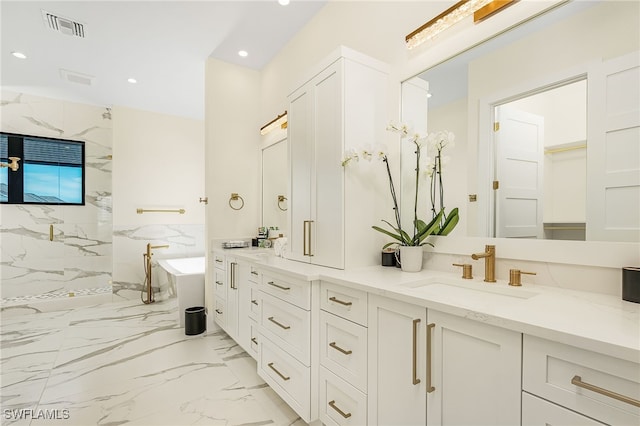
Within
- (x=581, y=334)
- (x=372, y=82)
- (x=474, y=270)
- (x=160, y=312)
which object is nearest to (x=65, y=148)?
(x=160, y=312)

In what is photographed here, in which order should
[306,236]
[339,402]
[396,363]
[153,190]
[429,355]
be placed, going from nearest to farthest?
1. [429,355]
2. [396,363]
3. [339,402]
4. [306,236]
5. [153,190]

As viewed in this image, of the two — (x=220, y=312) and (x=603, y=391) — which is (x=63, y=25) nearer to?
(x=220, y=312)

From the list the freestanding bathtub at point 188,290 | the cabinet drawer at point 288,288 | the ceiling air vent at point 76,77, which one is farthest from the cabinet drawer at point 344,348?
the ceiling air vent at point 76,77

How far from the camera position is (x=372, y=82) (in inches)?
72.4

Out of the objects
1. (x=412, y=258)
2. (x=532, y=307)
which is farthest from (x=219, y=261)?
(x=532, y=307)

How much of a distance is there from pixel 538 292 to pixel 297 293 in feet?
3.64

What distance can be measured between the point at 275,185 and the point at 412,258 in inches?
75.2

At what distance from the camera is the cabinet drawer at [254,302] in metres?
2.11

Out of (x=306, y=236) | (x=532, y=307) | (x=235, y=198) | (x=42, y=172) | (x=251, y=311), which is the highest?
(x=42, y=172)

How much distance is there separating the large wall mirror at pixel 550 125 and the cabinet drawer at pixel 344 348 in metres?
0.77

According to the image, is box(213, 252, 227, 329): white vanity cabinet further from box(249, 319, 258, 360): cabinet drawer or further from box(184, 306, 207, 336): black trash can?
box(249, 319, 258, 360): cabinet drawer

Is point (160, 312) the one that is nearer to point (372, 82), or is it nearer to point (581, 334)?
point (372, 82)

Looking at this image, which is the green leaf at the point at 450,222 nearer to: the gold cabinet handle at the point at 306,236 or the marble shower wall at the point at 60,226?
the gold cabinet handle at the point at 306,236

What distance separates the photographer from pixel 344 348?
141cm
